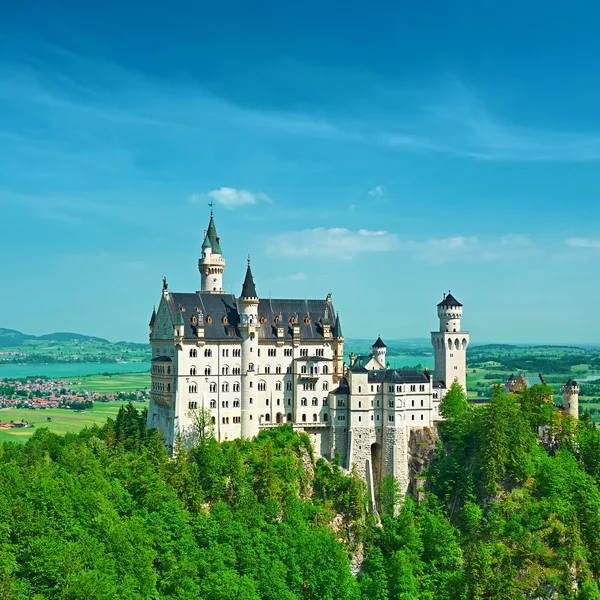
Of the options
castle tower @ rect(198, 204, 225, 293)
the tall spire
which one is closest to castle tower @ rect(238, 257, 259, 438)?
the tall spire

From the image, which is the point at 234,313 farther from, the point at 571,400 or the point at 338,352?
the point at 571,400

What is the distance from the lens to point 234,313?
→ 10825 cm

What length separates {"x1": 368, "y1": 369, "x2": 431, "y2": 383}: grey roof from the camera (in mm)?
109000

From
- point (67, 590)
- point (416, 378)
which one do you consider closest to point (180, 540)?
point (67, 590)

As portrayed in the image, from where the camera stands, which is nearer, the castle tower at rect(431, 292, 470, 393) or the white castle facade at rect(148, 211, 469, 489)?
the white castle facade at rect(148, 211, 469, 489)

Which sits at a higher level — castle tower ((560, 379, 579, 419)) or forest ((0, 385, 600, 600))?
castle tower ((560, 379, 579, 419))

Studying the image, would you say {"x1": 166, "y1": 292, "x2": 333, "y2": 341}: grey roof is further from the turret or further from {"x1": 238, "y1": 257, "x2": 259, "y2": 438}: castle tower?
the turret

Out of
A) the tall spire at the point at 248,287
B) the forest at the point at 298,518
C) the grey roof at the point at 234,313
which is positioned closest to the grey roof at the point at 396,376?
the forest at the point at 298,518

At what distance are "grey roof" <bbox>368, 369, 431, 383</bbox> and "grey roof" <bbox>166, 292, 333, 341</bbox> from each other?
855cm

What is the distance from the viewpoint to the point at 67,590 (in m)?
72.4

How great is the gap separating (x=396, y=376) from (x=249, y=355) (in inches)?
753

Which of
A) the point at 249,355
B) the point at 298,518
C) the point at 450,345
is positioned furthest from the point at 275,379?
the point at 450,345

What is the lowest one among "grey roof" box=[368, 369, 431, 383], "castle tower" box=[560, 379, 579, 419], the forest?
the forest

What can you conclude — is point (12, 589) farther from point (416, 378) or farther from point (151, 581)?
point (416, 378)
